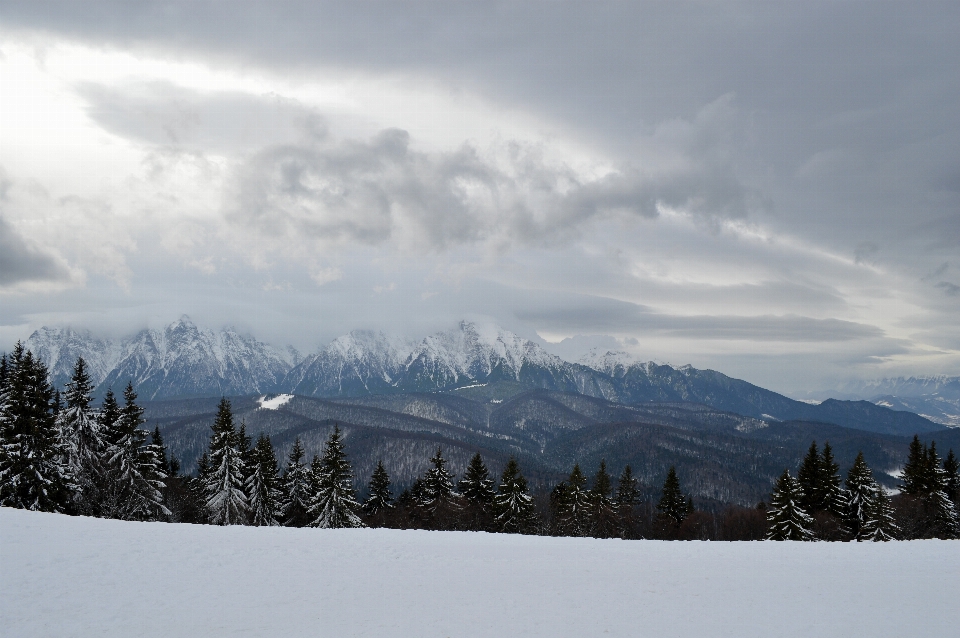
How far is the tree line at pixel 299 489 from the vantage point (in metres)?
31.4

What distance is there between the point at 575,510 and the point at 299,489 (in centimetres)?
2822

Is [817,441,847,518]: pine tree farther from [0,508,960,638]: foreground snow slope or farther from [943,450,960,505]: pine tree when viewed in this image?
[0,508,960,638]: foreground snow slope

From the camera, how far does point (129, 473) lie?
36.0m

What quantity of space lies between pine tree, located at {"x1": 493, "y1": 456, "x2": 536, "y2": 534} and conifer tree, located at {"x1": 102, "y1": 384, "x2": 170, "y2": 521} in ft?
93.8

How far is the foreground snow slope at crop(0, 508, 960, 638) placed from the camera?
45.7 feet

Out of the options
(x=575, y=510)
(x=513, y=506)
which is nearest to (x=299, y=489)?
(x=513, y=506)

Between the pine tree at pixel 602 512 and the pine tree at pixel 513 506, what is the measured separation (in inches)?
327

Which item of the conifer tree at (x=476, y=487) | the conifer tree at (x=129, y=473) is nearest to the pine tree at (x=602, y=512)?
the conifer tree at (x=476, y=487)

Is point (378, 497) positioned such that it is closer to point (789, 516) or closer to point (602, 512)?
point (602, 512)

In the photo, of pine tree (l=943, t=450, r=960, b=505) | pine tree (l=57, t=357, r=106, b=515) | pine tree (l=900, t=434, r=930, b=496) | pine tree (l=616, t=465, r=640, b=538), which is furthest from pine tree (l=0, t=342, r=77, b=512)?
pine tree (l=943, t=450, r=960, b=505)

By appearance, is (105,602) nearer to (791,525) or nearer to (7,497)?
(7,497)

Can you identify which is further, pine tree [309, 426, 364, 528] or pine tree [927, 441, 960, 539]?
pine tree [927, 441, 960, 539]

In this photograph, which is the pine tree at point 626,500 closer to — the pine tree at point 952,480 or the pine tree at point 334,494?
the pine tree at point 952,480

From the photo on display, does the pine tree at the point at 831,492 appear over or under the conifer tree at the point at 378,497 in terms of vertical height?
over
